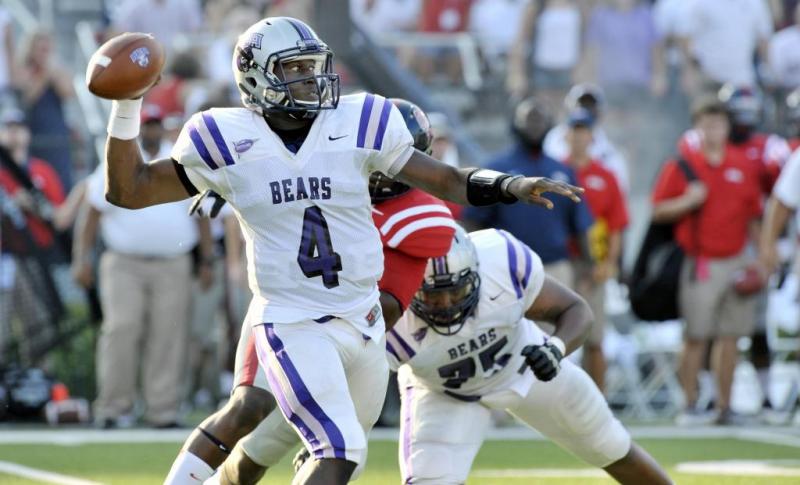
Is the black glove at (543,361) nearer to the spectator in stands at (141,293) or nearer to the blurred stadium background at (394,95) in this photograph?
the blurred stadium background at (394,95)

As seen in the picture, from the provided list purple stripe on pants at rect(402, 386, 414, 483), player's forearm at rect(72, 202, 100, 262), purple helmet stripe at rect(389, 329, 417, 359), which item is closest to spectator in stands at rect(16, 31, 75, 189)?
player's forearm at rect(72, 202, 100, 262)

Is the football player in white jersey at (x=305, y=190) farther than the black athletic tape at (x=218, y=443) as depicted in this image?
No

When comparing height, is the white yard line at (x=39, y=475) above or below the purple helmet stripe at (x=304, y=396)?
below

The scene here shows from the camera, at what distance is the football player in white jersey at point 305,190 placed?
15.0 feet

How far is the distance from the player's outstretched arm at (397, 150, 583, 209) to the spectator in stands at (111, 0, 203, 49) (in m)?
7.63

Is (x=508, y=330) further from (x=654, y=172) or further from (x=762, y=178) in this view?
(x=654, y=172)

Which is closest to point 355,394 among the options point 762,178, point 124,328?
point 124,328

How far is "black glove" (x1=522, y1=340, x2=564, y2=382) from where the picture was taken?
4.98 metres

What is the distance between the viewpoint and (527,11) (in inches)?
470

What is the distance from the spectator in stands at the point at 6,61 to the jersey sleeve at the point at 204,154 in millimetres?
7299

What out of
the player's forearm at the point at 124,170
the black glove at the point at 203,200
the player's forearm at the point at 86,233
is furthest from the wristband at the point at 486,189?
the player's forearm at the point at 86,233

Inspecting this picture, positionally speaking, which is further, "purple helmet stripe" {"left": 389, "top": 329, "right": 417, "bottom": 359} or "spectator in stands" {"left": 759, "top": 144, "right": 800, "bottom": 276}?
"spectator in stands" {"left": 759, "top": 144, "right": 800, "bottom": 276}

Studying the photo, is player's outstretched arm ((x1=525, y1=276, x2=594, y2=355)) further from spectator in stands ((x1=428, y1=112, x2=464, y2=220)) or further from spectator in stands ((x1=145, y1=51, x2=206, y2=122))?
spectator in stands ((x1=145, y1=51, x2=206, y2=122))

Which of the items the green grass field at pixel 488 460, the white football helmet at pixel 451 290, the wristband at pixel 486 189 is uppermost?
the wristband at pixel 486 189
